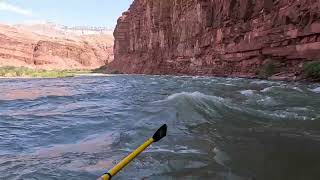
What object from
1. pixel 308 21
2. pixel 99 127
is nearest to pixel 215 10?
pixel 308 21

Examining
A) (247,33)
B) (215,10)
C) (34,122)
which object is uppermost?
(215,10)

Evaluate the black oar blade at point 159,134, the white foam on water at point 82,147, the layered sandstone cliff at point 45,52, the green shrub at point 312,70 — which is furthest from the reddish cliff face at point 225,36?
the layered sandstone cliff at point 45,52

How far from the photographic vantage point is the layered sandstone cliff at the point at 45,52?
277ft

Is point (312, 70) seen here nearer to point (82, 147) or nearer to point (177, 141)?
point (177, 141)

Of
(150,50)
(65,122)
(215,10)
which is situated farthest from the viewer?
(150,50)

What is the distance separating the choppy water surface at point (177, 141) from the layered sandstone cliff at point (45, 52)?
7671 centimetres

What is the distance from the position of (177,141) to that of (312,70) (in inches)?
521

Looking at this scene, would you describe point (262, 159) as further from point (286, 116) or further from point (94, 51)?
point (94, 51)

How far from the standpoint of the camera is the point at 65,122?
30.9 feet

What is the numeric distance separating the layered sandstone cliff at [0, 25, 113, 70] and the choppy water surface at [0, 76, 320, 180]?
76712 mm

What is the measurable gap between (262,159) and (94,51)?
102 metres

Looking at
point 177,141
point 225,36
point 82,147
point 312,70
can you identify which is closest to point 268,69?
point 312,70

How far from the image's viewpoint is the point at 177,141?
6.78m

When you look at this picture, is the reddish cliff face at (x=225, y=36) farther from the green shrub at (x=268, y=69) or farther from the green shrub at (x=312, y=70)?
the green shrub at (x=312, y=70)
